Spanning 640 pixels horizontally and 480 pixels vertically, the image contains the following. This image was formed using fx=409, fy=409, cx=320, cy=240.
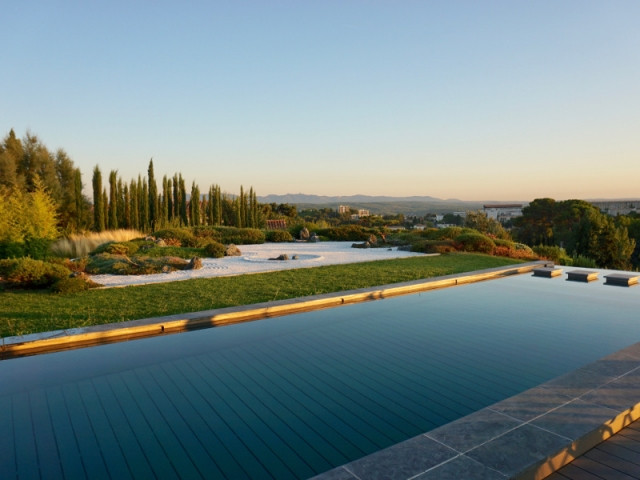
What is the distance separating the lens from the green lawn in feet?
16.1

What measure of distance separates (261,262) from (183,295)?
4340mm

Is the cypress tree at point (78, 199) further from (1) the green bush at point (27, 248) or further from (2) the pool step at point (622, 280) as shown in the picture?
(2) the pool step at point (622, 280)

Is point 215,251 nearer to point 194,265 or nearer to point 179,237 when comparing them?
point 194,265

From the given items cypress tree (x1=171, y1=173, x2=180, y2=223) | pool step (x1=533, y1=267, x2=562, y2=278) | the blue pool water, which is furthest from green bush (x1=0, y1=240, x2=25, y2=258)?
pool step (x1=533, y1=267, x2=562, y2=278)

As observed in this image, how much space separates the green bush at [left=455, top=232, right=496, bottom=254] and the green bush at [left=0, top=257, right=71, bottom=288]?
36.0ft

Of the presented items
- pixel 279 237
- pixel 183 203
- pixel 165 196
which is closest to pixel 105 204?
pixel 165 196

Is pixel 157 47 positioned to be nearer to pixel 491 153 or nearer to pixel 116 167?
pixel 116 167

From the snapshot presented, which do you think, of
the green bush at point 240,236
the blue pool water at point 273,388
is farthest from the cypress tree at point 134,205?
the blue pool water at point 273,388

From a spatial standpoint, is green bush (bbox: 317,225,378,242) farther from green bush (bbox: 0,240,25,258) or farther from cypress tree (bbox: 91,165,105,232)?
green bush (bbox: 0,240,25,258)

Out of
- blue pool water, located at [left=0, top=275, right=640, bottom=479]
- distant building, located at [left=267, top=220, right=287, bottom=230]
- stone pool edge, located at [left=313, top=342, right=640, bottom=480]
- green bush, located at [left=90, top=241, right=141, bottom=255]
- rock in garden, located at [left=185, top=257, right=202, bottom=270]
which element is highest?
distant building, located at [left=267, top=220, right=287, bottom=230]

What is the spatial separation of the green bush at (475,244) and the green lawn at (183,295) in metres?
3.53

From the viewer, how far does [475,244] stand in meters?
13.2

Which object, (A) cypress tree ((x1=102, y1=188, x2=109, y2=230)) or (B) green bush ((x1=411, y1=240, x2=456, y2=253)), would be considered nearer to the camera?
(B) green bush ((x1=411, y1=240, x2=456, y2=253))

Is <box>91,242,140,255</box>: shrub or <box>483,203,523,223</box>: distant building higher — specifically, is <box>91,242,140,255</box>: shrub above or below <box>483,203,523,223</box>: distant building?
below
